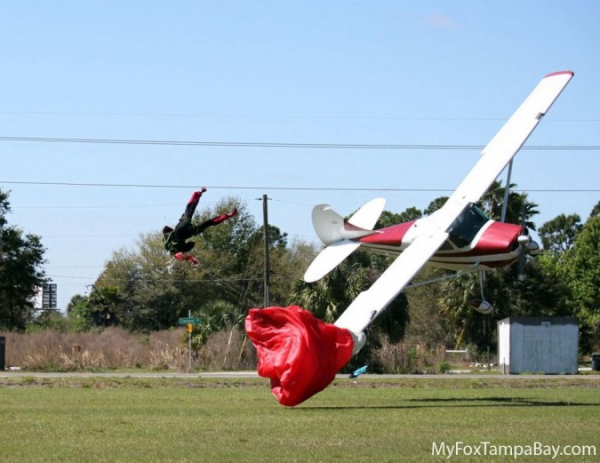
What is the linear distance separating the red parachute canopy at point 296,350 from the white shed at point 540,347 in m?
25.3

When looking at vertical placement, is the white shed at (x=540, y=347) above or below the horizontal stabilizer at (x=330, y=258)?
below

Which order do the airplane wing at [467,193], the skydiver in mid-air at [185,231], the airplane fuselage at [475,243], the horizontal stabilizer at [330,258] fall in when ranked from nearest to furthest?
the airplane wing at [467,193]
the skydiver in mid-air at [185,231]
the airplane fuselage at [475,243]
the horizontal stabilizer at [330,258]

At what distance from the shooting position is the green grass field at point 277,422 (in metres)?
17.5

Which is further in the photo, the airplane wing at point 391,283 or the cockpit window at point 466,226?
the cockpit window at point 466,226

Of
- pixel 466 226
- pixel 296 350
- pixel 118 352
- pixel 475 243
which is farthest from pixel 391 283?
pixel 118 352

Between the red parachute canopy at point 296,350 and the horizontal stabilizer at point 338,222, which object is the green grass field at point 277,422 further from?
the horizontal stabilizer at point 338,222

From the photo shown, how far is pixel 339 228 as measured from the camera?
103 ft

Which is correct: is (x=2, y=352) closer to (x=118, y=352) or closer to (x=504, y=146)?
(x=118, y=352)

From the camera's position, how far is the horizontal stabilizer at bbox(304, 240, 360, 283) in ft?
100

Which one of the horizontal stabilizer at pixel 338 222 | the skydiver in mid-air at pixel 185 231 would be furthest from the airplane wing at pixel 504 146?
the skydiver in mid-air at pixel 185 231

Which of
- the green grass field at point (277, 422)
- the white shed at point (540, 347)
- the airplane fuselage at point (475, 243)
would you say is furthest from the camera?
the white shed at point (540, 347)

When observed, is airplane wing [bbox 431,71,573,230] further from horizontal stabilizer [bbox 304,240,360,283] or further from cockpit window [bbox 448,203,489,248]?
horizontal stabilizer [bbox 304,240,360,283]

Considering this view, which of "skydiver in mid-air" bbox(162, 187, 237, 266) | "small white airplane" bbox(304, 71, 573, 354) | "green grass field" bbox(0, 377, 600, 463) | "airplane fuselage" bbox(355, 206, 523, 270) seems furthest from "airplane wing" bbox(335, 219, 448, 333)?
"skydiver in mid-air" bbox(162, 187, 237, 266)

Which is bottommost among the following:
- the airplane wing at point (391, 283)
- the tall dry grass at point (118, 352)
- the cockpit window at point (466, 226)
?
the tall dry grass at point (118, 352)
